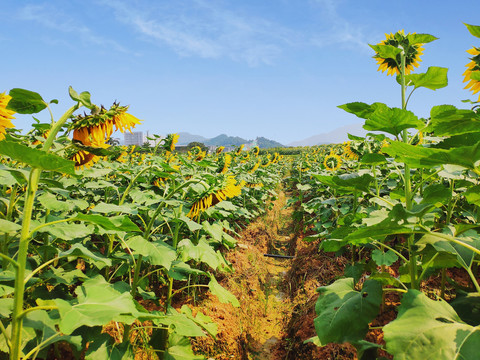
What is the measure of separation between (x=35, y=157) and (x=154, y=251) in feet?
2.76

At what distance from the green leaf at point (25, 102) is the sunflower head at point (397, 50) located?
5.24 ft

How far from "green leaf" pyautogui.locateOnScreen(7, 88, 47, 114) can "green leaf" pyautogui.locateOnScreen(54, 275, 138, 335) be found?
0.78m

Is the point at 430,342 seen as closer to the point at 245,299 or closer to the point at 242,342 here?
the point at 242,342

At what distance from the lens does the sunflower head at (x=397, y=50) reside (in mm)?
1510

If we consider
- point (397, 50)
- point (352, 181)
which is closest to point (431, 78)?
point (397, 50)

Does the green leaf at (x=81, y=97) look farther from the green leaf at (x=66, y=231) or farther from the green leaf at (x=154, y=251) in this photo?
the green leaf at (x=154, y=251)

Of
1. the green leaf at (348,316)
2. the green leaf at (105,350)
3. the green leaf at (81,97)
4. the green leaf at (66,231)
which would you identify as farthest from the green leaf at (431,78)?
the green leaf at (105,350)

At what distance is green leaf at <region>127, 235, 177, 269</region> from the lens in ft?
5.10

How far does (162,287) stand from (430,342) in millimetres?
2670

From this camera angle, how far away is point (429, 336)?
0.87 metres

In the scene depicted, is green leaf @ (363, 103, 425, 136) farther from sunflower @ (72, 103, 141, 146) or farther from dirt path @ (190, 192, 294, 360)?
dirt path @ (190, 192, 294, 360)

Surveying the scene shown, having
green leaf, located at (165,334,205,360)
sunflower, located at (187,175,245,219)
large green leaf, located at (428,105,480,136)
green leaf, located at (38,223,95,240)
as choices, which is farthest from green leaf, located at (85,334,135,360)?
large green leaf, located at (428,105,480,136)

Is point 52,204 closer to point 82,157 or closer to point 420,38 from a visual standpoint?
point 82,157

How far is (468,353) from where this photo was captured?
0.83 m
